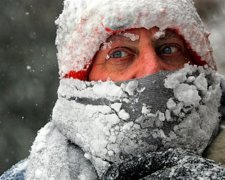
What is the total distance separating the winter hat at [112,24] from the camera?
188cm

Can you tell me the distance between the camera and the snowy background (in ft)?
14.3

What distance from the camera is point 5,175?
2.18 meters

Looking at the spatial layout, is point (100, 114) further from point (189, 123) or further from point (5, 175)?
point (5, 175)

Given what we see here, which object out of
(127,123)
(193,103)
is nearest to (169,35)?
(193,103)

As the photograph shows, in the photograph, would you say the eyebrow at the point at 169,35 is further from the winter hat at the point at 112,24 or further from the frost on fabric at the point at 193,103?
the frost on fabric at the point at 193,103

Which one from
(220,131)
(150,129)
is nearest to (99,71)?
(150,129)

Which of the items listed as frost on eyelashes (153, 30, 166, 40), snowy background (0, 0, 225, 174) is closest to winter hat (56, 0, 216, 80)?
frost on eyelashes (153, 30, 166, 40)

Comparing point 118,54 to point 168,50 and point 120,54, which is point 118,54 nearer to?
point 120,54

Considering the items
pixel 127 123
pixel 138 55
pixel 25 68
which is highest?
pixel 25 68

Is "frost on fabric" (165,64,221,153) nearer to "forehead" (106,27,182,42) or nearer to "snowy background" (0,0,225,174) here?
"forehead" (106,27,182,42)

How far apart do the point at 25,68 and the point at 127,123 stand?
2773 mm

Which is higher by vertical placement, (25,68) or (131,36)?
(25,68)

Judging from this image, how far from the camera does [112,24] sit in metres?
1.88

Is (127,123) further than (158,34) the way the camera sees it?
No
